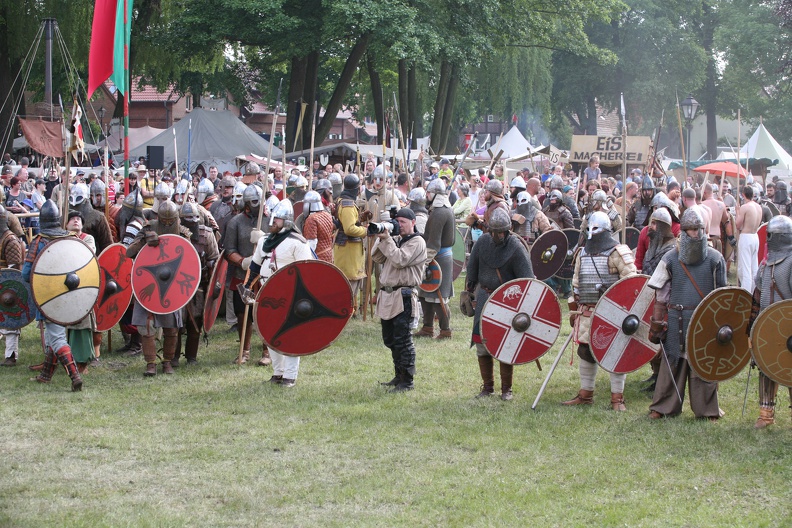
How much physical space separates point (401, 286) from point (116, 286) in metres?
2.61

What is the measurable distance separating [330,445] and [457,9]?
24192 mm

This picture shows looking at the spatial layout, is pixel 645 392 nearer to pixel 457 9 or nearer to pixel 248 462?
pixel 248 462

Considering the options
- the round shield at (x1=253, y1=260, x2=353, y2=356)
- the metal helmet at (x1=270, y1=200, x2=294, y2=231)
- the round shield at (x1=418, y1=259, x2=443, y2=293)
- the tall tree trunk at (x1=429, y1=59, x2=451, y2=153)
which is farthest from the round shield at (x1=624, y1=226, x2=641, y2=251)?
the tall tree trunk at (x1=429, y1=59, x2=451, y2=153)

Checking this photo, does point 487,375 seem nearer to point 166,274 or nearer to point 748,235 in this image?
point 166,274

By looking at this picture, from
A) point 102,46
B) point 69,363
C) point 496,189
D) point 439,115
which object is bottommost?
point 69,363

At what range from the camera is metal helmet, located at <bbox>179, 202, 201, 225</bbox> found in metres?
8.91

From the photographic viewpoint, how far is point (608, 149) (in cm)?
2431

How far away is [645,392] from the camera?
8336 mm

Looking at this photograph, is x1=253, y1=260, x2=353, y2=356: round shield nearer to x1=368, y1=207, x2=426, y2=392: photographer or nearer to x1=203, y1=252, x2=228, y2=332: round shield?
x1=368, y1=207, x2=426, y2=392: photographer

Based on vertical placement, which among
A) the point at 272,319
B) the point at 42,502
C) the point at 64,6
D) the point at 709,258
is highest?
the point at 64,6

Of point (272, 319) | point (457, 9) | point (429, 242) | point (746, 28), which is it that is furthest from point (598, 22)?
point (272, 319)

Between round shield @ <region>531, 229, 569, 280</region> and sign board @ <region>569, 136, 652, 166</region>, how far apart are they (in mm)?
13450

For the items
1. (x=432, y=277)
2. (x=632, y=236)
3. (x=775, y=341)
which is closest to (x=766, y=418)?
(x=775, y=341)

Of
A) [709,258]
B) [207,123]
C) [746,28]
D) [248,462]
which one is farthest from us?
[746,28]
